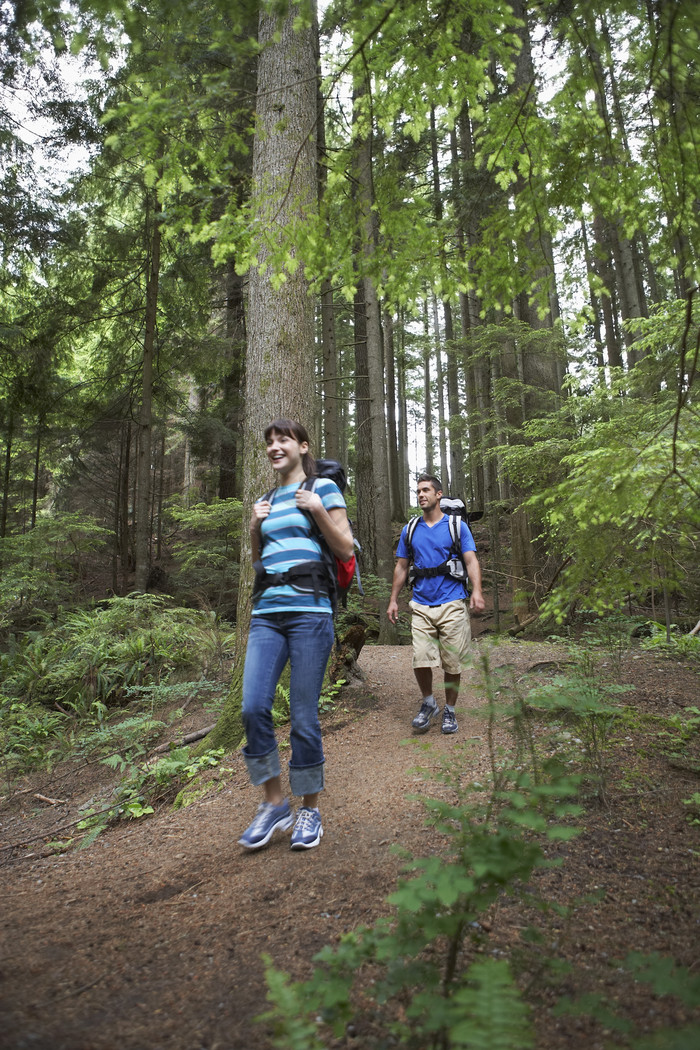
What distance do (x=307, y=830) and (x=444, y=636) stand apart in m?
2.20

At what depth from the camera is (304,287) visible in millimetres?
5211

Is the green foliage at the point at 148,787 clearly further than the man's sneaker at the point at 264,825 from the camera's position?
Yes

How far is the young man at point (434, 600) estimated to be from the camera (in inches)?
190

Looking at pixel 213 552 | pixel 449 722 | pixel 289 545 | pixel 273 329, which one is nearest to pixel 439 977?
pixel 289 545

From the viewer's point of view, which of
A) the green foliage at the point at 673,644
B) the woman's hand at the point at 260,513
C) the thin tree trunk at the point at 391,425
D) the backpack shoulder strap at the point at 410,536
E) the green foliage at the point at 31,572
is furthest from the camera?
the thin tree trunk at the point at 391,425

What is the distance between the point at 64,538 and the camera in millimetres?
11617

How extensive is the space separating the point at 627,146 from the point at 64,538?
11336mm

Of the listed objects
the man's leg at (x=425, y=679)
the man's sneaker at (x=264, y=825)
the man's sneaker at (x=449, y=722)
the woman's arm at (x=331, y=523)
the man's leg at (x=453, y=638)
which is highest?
the woman's arm at (x=331, y=523)

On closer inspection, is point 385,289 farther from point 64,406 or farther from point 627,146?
point 64,406

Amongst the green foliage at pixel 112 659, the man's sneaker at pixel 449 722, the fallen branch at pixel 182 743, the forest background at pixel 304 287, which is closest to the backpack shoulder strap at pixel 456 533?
the forest background at pixel 304 287

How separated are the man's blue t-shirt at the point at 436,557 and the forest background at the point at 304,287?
92 cm

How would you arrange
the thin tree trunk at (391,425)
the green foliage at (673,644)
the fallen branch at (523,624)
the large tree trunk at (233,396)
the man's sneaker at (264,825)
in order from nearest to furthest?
the man's sneaker at (264,825), the green foliage at (673,644), the fallen branch at (523,624), the large tree trunk at (233,396), the thin tree trunk at (391,425)

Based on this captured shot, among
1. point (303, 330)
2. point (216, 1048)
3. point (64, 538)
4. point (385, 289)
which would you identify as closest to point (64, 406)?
point (64, 538)

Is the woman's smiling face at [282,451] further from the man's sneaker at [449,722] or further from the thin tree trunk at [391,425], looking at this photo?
the thin tree trunk at [391,425]
